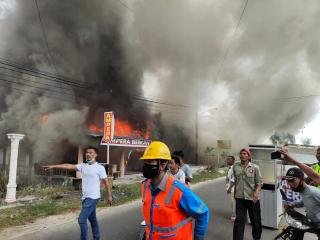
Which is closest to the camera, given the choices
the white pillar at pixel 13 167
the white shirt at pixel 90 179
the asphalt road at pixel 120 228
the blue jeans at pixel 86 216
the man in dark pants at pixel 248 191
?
the blue jeans at pixel 86 216

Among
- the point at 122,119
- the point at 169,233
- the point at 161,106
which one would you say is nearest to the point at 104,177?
the point at 169,233

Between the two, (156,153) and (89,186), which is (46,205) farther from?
(156,153)

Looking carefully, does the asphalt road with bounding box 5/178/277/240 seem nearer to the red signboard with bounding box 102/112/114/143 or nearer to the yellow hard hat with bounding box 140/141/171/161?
the yellow hard hat with bounding box 140/141/171/161

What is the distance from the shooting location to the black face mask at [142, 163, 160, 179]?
244 cm

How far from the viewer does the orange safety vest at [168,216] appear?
7.52 ft

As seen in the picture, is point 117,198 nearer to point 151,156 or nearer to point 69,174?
point 69,174

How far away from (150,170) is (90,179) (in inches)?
117

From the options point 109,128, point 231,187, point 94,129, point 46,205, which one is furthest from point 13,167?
point 94,129

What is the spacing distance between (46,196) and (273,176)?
7939 mm

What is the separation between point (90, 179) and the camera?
519cm

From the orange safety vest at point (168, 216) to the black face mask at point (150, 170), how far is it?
0.39 ft

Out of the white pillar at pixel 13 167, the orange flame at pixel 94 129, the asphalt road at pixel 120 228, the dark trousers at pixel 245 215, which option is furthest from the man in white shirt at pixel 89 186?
the orange flame at pixel 94 129

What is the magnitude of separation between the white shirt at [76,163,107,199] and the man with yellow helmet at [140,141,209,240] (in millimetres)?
2880

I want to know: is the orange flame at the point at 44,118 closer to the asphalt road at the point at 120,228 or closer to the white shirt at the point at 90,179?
the asphalt road at the point at 120,228
